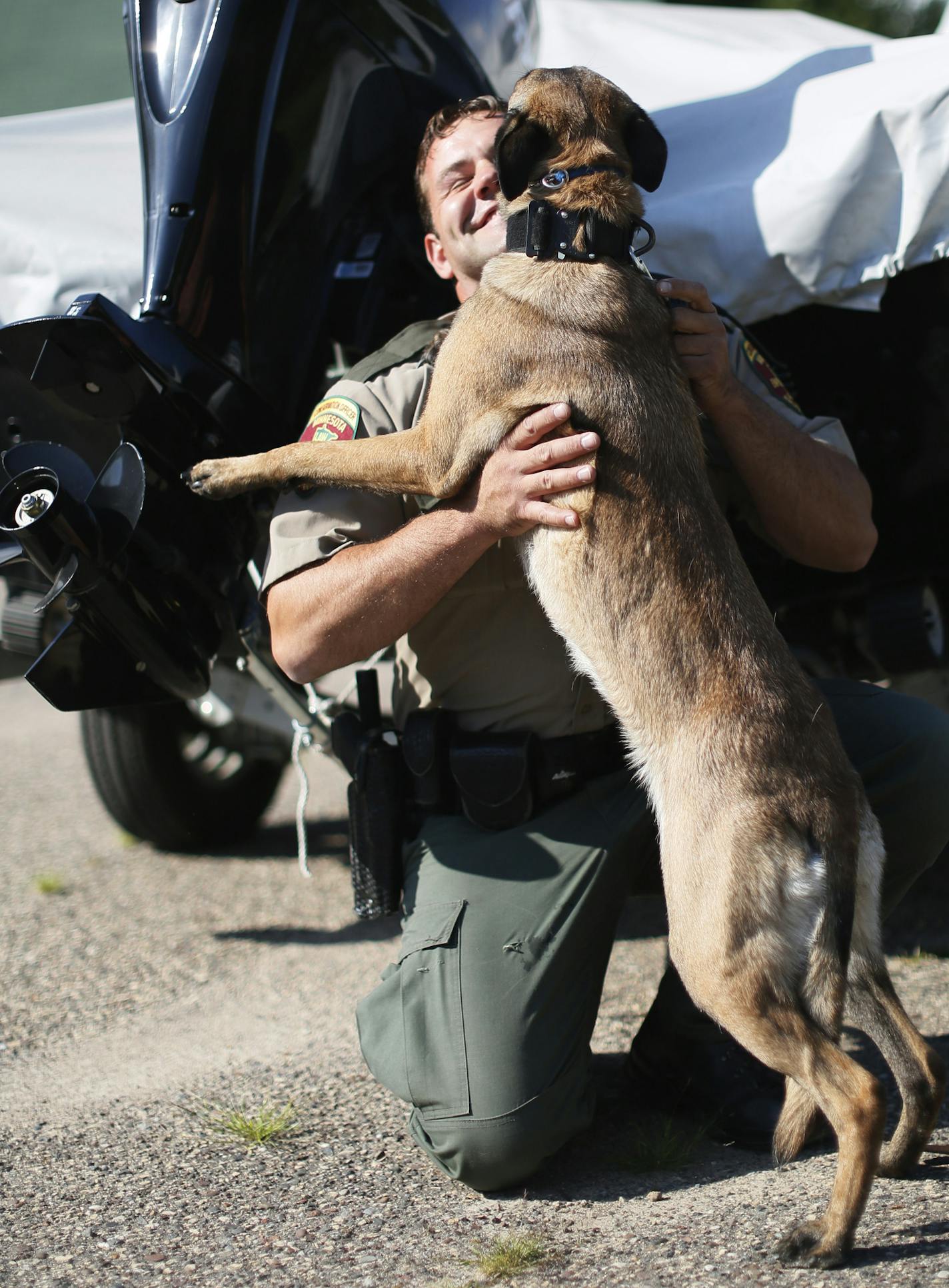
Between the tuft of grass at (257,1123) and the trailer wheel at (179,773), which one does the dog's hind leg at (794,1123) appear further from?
the trailer wheel at (179,773)

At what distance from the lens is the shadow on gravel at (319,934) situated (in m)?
3.71

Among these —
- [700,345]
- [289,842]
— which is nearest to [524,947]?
[700,345]

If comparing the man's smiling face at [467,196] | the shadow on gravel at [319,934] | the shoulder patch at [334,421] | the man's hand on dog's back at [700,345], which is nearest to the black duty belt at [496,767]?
the shoulder patch at [334,421]

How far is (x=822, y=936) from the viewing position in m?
A: 1.99

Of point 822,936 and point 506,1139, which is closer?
point 822,936

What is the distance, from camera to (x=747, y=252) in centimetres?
288

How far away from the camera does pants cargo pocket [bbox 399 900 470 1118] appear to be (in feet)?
7.79

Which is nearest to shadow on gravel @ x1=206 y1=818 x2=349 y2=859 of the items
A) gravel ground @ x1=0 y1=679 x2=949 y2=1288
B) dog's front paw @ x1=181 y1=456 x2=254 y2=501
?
gravel ground @ x1=0 y1=679 x2=949 y2=1288

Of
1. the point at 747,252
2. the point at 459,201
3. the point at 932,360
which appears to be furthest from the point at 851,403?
the point at 459,201

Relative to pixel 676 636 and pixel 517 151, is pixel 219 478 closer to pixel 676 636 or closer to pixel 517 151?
pixel 517 151

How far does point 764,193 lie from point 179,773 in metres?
2.63

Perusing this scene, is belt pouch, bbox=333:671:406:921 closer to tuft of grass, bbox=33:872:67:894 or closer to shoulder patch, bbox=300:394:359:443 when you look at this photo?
shoulder patch, bbox=300:394:359:443

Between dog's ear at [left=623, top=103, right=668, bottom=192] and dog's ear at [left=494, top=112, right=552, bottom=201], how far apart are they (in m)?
0.20

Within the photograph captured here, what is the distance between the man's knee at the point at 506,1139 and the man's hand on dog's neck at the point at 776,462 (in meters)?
1.28
